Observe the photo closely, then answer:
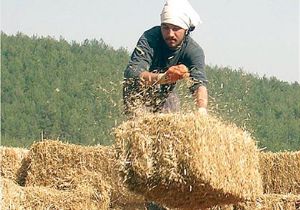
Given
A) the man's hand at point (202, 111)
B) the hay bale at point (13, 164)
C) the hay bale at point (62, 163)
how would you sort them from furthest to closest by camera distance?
the hay bale at point (13, 164) → the hay bale at point (62, 163) → the man's hand at point (202, 111)

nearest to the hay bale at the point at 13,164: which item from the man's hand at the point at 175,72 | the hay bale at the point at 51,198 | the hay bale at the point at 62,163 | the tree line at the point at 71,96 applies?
the hay bale at the point at 62,163

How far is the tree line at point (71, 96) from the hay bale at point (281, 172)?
1308 centimetres

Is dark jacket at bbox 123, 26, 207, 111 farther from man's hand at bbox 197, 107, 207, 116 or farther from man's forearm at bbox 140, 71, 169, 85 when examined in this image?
man's hand at bbox 197, 107, 207, 116

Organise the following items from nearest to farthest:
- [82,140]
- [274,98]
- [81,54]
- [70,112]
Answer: [82,140] < [70,112] < [274,98] < [81,54]

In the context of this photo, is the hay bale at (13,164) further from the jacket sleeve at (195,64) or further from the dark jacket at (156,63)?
the jacket sleeve at (195,64)

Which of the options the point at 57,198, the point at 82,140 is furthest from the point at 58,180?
the point at 82,140

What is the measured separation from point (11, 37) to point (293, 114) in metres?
16.0

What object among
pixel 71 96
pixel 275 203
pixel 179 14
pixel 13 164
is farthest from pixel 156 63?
pixel 71 96

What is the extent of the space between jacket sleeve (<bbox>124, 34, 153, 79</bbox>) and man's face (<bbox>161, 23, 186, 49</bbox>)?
0.47 feet

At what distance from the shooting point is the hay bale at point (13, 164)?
11.2 meters

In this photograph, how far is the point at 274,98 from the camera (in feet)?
124

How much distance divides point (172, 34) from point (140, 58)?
29 cm

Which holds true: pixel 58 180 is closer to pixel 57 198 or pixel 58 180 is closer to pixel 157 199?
pixel 57 198

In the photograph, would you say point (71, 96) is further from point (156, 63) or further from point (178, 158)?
point (178, 158)
